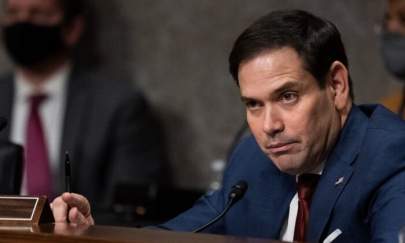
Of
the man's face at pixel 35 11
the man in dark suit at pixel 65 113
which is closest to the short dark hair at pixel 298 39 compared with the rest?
the man in dark suit at pixel 65 113

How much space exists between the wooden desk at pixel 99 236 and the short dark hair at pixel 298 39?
Answer: 53cm

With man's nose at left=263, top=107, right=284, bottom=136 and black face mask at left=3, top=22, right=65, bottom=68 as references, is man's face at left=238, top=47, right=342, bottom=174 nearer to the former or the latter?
man's nose at left=263, top=107, right=284, bottom=136

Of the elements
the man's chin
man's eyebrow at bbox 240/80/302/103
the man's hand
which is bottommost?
the man's hand

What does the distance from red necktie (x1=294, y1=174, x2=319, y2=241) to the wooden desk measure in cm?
44

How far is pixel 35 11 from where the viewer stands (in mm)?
4523

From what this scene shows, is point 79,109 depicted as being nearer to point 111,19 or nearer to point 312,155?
point 111,19

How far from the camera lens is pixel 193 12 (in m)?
4.69

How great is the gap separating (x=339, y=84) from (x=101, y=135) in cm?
199

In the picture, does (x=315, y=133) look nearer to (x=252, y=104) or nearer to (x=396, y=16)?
(x=252, y=104)

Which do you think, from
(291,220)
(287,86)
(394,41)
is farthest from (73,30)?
(287,86)

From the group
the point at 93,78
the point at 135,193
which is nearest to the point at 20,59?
the point at 93,78

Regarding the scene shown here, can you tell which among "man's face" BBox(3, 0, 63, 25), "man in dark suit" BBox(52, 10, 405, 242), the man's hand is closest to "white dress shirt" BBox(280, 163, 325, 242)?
"man in dark suit" BBox(52, 10, 405, 242)

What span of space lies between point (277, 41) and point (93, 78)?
6.99 feet

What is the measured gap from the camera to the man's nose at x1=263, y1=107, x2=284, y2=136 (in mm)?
2398
